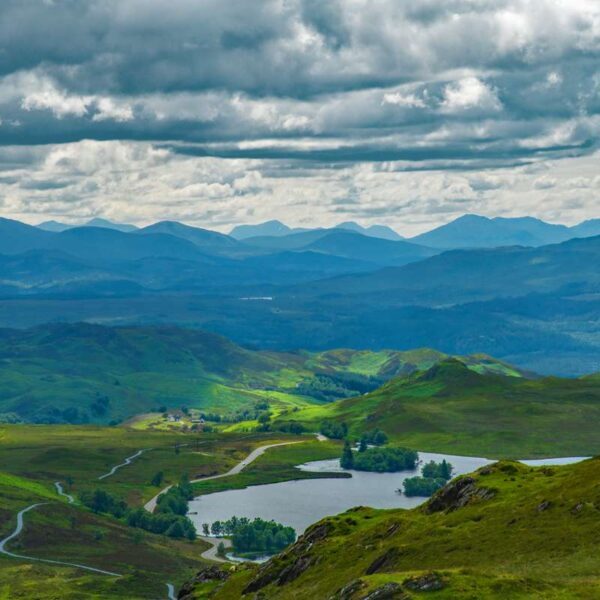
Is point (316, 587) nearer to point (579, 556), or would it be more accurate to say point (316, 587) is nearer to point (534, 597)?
point (579, 556)

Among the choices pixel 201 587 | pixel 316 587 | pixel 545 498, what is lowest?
pixel 201 587

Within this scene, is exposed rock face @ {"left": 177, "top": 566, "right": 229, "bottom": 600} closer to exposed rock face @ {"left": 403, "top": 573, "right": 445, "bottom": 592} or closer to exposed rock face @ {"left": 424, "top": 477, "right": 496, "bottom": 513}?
exposed rock face @ {"left": 424, "top": 477, "right": 496, "bottom": 513}

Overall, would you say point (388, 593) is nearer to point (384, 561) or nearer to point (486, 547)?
point (486, 547)

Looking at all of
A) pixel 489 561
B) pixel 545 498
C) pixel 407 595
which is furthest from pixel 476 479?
pixel 407 595

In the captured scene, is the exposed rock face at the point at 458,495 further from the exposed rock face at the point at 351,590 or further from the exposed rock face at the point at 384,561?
the exposed rock face at the point at 351,590

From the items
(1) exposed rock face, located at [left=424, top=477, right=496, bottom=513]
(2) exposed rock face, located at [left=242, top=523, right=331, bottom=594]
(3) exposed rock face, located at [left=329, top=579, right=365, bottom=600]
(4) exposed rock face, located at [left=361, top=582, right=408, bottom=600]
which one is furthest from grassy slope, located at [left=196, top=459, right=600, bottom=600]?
(1) exposed rock face, located at [left=424, top=477, right=496, bottom=513]

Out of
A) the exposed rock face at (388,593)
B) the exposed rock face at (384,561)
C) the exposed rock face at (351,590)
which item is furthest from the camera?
the exposed rock face at (384,561)

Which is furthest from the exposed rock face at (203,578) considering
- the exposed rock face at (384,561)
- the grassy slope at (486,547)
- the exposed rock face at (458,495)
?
the exposed rock face at (384,561)

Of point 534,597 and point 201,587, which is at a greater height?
point 534,597
